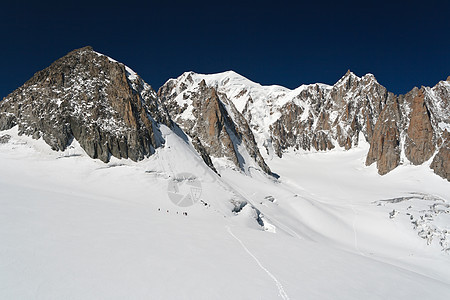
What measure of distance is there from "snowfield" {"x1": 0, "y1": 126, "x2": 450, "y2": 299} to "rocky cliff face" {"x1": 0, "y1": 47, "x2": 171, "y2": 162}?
1.80m

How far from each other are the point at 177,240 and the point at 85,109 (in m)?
28.8

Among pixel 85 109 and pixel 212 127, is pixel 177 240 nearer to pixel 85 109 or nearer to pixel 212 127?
pixel 85 109

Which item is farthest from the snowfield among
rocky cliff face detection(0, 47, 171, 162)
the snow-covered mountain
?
the snow-covered mountain

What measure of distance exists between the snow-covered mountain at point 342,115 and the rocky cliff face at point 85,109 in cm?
3061

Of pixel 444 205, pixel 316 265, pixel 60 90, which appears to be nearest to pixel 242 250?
pixel 316 265

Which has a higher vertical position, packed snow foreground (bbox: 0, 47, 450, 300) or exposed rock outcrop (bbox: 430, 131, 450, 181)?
exposed rock outcrop (bbox: 430, 131, 450, 181)

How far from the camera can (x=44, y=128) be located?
3241cm

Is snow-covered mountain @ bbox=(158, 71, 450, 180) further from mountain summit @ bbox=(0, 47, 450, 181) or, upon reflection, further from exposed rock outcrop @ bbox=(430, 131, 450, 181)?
mountain summit @ bbox=(0, 47, 450, 181)

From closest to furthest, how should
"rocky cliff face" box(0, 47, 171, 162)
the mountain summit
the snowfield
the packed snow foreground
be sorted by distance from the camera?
1. the snowfield
2. the packed snow foreground
3. "rocky cliff face" box(0, 47, 171, 162)
4. the mountain summit

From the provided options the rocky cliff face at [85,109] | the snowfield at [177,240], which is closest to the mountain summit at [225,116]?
the rocky cliff face at [85,109]

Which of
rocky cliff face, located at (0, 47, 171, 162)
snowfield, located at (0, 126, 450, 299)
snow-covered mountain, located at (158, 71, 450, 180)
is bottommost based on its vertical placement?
snowfield, located at (0, 126, 450, 299)

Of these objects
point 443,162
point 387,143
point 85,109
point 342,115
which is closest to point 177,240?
point 85,109

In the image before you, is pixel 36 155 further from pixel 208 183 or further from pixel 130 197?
pixel 208 183

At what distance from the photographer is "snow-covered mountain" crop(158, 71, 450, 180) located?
74000 mm
